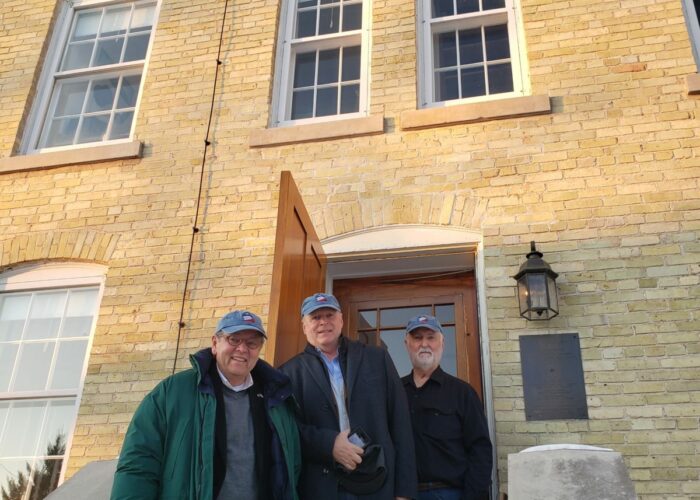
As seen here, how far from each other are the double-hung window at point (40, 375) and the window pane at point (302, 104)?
2.43 meters

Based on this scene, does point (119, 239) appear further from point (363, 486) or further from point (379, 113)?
point (363, 486)

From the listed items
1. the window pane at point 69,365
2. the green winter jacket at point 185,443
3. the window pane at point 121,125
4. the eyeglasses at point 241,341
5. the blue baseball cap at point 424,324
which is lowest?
the green winter jacket at point 185,443

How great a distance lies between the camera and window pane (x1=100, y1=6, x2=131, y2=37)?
7504mm

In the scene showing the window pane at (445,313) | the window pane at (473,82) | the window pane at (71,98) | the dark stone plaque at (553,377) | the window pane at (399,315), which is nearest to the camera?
the dark stone plaque at (553,377)

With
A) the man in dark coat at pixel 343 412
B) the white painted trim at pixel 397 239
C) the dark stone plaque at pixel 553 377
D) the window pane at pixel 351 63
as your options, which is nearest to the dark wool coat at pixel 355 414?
the man in dark coat at pixel 343 412

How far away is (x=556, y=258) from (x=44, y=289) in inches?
177

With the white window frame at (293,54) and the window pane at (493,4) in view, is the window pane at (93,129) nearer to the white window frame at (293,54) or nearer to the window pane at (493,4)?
the white window frame at (293,54)

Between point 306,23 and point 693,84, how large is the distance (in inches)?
146

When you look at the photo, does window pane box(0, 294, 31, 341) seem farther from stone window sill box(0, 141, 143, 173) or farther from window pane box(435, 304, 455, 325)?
window pane box(435, 304, 455, 325)

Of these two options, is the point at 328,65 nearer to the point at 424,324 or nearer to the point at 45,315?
the point at 45,315

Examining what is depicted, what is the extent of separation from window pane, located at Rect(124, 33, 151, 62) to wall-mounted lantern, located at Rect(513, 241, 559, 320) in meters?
4.75

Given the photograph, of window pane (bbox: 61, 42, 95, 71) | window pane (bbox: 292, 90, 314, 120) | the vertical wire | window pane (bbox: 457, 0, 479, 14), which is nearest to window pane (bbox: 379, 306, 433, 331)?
the vertical wire

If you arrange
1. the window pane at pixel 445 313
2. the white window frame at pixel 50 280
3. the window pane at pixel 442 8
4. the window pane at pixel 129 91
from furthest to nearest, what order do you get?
the window pane at pixel 129 91
the window pane at pixel 442 8
the white window frame at pixel 50 280
the window pane at pixel 445 313

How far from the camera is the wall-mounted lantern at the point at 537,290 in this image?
479 centimetres
